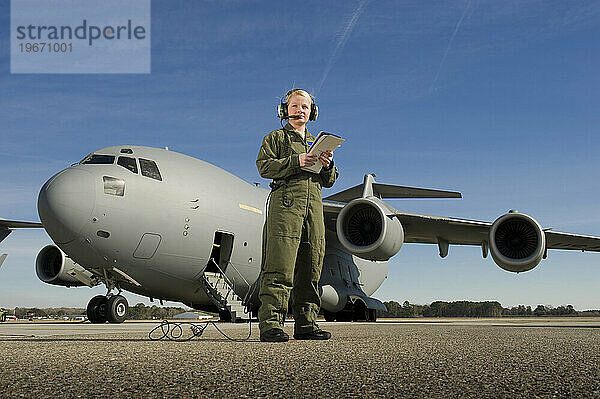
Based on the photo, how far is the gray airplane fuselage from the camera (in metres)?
10.6

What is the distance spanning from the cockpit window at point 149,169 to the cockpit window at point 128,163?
0.51 ft

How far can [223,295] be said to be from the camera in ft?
43.5

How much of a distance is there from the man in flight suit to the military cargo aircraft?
13.8ft

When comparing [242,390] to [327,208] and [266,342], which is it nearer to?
[266,342]

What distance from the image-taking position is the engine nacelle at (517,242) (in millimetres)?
12156

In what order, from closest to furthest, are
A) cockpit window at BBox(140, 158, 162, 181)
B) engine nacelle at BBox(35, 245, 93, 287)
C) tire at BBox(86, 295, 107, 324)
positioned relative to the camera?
cockpit window at BBox(140, 158, 162, 181) → tire at BBox(86, 295, 107, 324) → engine nacelle at BBox(35, 245, 93, 287)

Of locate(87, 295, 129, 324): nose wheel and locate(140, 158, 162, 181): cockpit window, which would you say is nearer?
locate(140, 158, 162, 181): cockpit window

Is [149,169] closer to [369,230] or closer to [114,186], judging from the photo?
[114,186]

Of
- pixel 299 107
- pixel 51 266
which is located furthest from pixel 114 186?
pixel 51 266

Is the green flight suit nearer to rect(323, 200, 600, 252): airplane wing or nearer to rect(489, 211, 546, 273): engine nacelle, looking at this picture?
rect(489, 211, 546, 273): engine nacelle

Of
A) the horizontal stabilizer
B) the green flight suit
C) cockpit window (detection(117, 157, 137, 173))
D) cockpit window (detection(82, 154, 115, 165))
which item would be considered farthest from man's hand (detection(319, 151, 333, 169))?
the horizontal stabilizer

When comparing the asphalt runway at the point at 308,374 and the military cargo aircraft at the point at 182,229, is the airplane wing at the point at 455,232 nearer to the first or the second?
the military cargo aircraft at the point at 182,229

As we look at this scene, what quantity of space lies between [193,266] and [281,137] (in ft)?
24.9

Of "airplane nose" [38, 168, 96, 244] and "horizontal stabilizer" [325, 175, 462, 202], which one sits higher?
"horizontal stabilizer" [325, 175, 462, 202]
